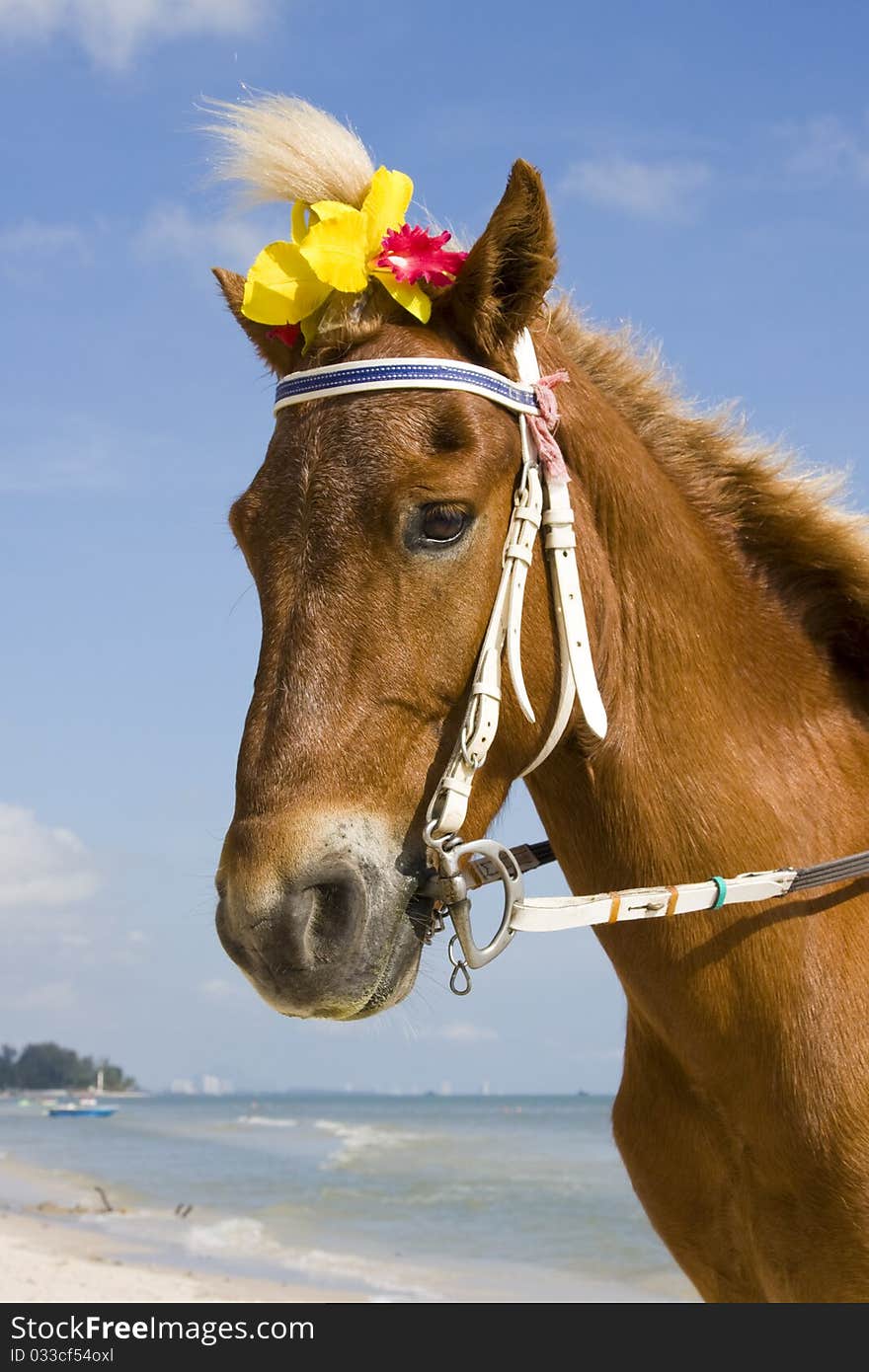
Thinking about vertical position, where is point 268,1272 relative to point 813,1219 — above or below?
below

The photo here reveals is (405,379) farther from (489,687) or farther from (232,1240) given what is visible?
(232,1240)

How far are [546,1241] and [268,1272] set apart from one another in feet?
16.0

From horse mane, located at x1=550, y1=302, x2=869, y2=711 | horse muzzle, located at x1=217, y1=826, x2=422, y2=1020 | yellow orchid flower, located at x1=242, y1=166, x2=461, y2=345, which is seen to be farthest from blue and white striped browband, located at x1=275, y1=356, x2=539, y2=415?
horse muzzle, located at x1=217, y1=826, x2=422, y2=1020

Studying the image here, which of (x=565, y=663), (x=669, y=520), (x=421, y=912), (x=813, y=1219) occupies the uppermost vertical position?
(x=669, y=520)

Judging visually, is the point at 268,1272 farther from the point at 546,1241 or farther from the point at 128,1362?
the point at 128,1362

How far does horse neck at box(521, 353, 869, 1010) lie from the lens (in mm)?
2545

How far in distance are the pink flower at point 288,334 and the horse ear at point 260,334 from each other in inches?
0.5

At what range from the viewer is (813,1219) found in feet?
8.11

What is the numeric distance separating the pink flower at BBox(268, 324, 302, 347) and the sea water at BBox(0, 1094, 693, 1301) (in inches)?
418

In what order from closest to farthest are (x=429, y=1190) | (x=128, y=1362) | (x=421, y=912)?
(x=421, y=912)
(x=128, y=1362)
(x=429, y=1190)

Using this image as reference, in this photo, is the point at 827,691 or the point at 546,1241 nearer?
the point at 827,691

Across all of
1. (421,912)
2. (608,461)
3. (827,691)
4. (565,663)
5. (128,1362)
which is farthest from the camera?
(128,1362)

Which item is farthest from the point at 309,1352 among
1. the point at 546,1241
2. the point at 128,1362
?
the point at 546,1241

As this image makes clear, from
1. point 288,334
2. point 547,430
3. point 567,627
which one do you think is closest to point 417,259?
point 288,334
